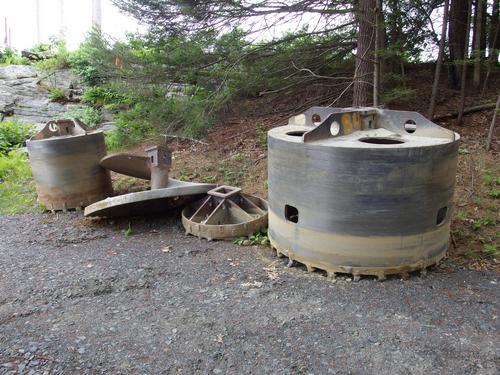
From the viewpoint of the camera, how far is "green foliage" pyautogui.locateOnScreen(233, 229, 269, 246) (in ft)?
16.6

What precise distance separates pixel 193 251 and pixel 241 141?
4179 millimetres

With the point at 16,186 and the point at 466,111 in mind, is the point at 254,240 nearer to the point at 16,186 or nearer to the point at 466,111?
the point at 466,111

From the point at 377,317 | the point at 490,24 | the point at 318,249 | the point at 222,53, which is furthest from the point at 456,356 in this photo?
the point at 490,24

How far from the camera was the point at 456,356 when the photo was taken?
2941mm

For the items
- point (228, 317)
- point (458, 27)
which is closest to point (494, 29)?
point (458, 27)

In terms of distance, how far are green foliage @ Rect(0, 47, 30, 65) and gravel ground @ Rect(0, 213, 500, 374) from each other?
45.3 feet

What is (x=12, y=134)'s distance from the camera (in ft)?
39.2

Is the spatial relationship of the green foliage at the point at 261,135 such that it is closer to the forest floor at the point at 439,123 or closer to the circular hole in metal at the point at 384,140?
the forest floor at the point at 439,123

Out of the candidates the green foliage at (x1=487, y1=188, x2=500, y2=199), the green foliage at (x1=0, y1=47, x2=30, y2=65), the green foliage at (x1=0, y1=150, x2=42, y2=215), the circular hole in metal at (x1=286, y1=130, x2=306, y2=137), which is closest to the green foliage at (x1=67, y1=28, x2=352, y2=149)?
the green foliage at (x1=0, y1=150, x2=42, y2=215)

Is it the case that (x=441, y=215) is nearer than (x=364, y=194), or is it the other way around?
(x=364, y=194)

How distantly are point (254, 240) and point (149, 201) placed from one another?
1643 millimetres

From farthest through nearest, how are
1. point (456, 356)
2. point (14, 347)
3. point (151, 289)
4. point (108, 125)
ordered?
point (108, 125) → point (151, 289) → point (14, 347) → point (456, 356)

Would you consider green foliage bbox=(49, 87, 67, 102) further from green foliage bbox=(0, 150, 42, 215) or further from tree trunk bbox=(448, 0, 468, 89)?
tree trunk bbox=(448, 0, 468, 89)

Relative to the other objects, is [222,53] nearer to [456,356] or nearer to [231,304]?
[231,304]
